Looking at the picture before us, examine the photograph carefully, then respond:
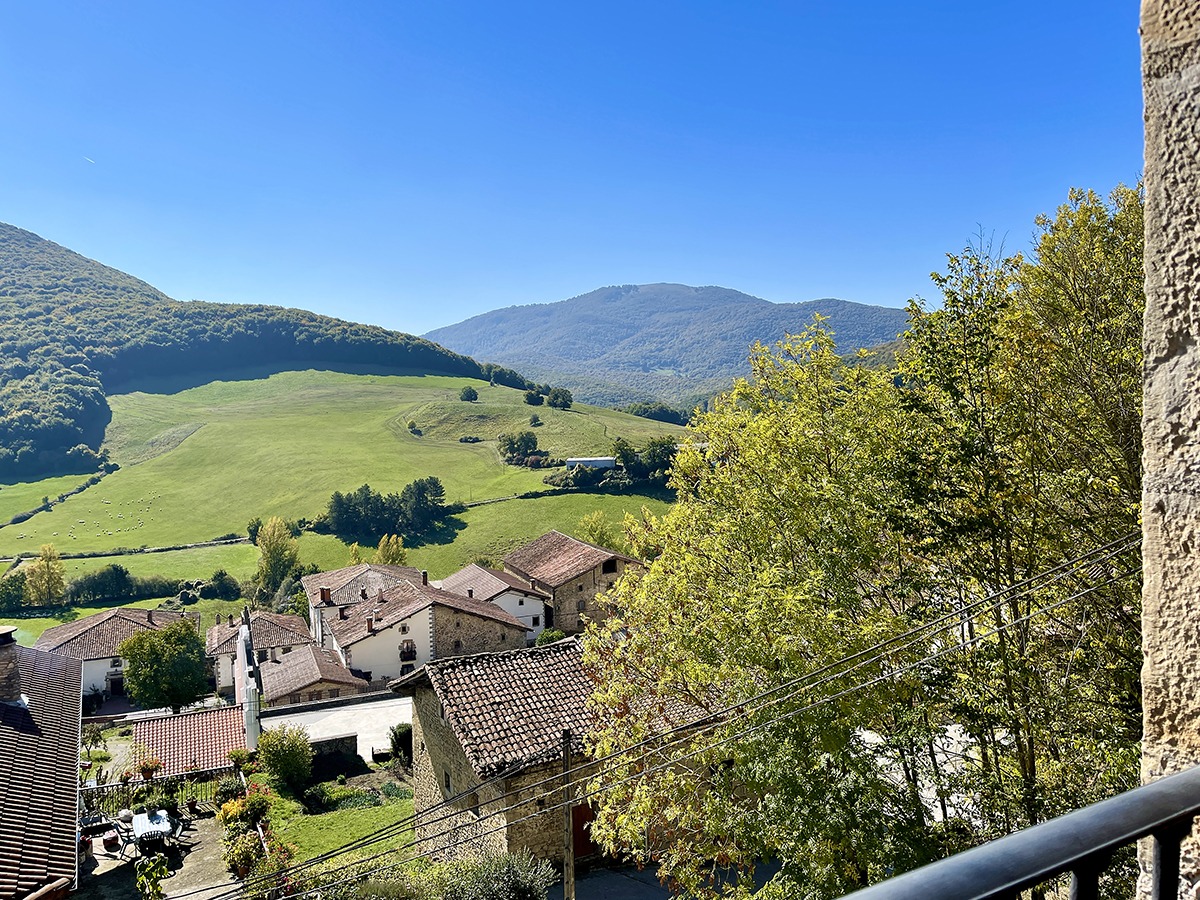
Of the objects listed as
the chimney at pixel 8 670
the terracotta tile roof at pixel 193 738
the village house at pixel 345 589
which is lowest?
the village house at pixel 345 589

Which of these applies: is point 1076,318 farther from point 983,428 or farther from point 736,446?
point 736,446

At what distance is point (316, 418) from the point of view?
5797 inches

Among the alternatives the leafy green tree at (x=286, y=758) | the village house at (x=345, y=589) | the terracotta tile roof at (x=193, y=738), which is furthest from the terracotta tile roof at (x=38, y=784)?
the village house at (x=345, y=589)

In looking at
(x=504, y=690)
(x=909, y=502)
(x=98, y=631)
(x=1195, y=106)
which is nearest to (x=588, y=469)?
(x=98, y=631)

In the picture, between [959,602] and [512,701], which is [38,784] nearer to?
[512,701]

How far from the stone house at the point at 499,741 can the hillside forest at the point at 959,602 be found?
4714mm

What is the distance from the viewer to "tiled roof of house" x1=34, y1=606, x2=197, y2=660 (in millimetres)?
55719

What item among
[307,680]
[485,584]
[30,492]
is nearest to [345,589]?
[485,584]

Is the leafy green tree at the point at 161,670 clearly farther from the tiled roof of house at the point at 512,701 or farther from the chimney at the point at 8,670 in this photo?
the tiled roof of house at the point at 512,701

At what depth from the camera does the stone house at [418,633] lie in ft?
157

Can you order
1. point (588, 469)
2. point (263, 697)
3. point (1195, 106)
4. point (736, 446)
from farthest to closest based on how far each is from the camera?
1. point (588, 469)
2. point (263, 697)
3. point (736, 446)
4. point (1195, 106)

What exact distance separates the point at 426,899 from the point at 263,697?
1470 inches

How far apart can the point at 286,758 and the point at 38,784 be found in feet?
43.7

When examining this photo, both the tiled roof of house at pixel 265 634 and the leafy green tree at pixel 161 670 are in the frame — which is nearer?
the leafy green tree at pixel 161 670
